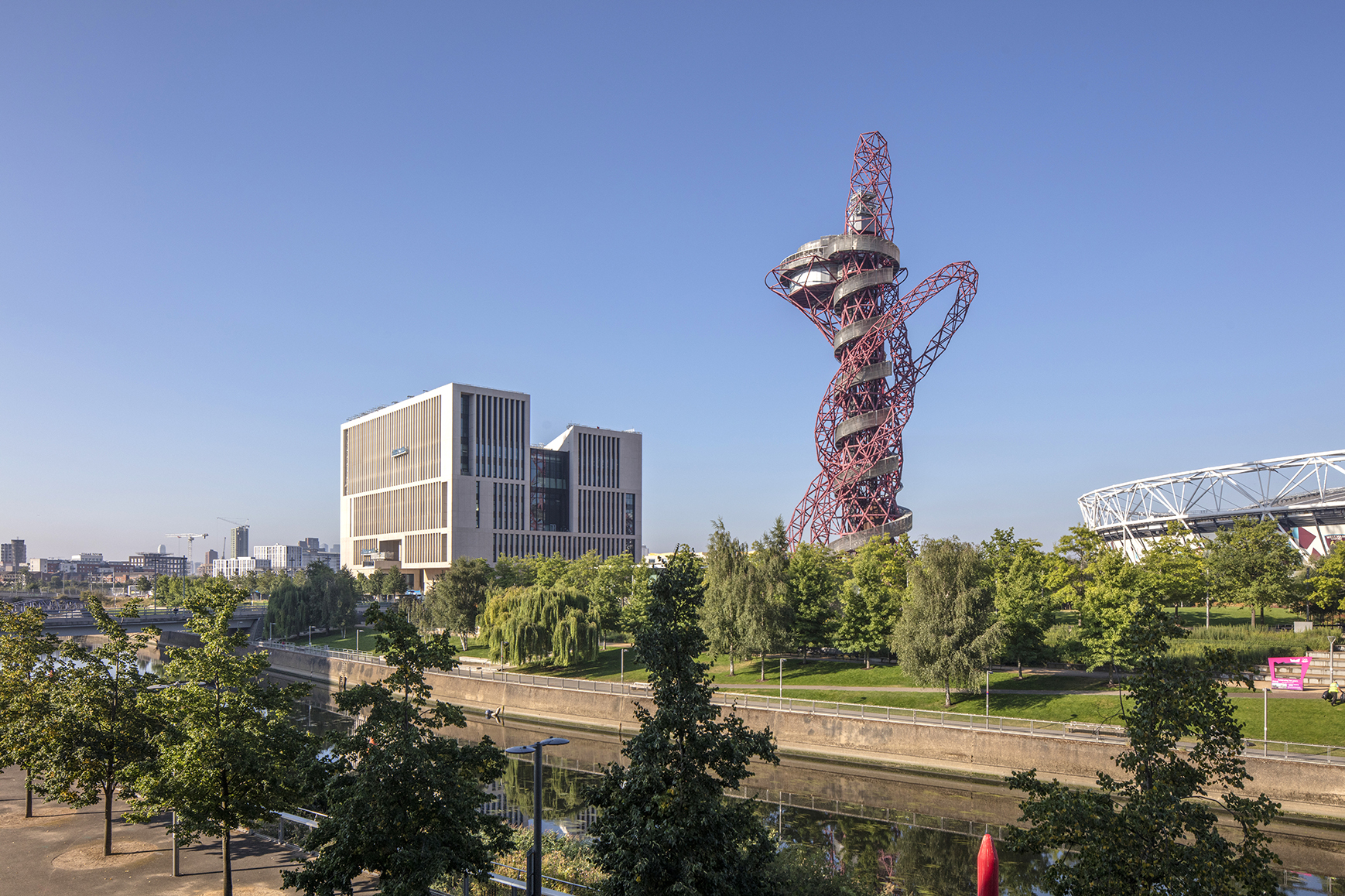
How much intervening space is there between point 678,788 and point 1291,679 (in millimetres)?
38330

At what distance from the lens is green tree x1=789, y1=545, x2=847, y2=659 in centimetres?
5394

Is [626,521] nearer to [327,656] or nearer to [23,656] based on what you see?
[327,656]

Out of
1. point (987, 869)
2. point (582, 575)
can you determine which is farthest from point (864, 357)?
point (987, 869)

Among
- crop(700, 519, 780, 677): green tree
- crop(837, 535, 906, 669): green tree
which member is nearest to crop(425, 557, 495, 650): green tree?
crop(700, 519, 780, 677): green tree

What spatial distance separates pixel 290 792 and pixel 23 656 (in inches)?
457

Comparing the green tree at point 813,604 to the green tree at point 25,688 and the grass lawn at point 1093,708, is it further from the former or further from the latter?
the green tree at point 25,688

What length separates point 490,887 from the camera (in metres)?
17.9

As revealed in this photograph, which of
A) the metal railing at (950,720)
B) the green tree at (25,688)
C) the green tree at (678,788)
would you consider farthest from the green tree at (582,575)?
the green tree at (678,788)

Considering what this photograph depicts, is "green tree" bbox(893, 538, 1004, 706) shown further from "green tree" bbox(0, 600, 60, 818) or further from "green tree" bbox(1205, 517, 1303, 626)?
"green tree" bbox(0, 600, 60, 818)

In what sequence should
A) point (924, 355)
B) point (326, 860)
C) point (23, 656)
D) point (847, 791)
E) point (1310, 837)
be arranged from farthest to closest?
point (924, 355)
point (847, 791)
point (1310, 837)
point (23, 656)
point (326, 860)

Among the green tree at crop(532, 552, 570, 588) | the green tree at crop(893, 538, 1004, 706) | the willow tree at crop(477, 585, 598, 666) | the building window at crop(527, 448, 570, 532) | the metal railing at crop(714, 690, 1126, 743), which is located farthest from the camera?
the building window at crop(527, 448, 570, 532)

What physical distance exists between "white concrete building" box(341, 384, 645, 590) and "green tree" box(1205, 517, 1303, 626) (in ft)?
287

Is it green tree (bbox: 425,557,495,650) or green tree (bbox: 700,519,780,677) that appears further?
green tree (bbox: 425,557,495,650)

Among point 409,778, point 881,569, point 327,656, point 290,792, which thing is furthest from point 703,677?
point 327,656
